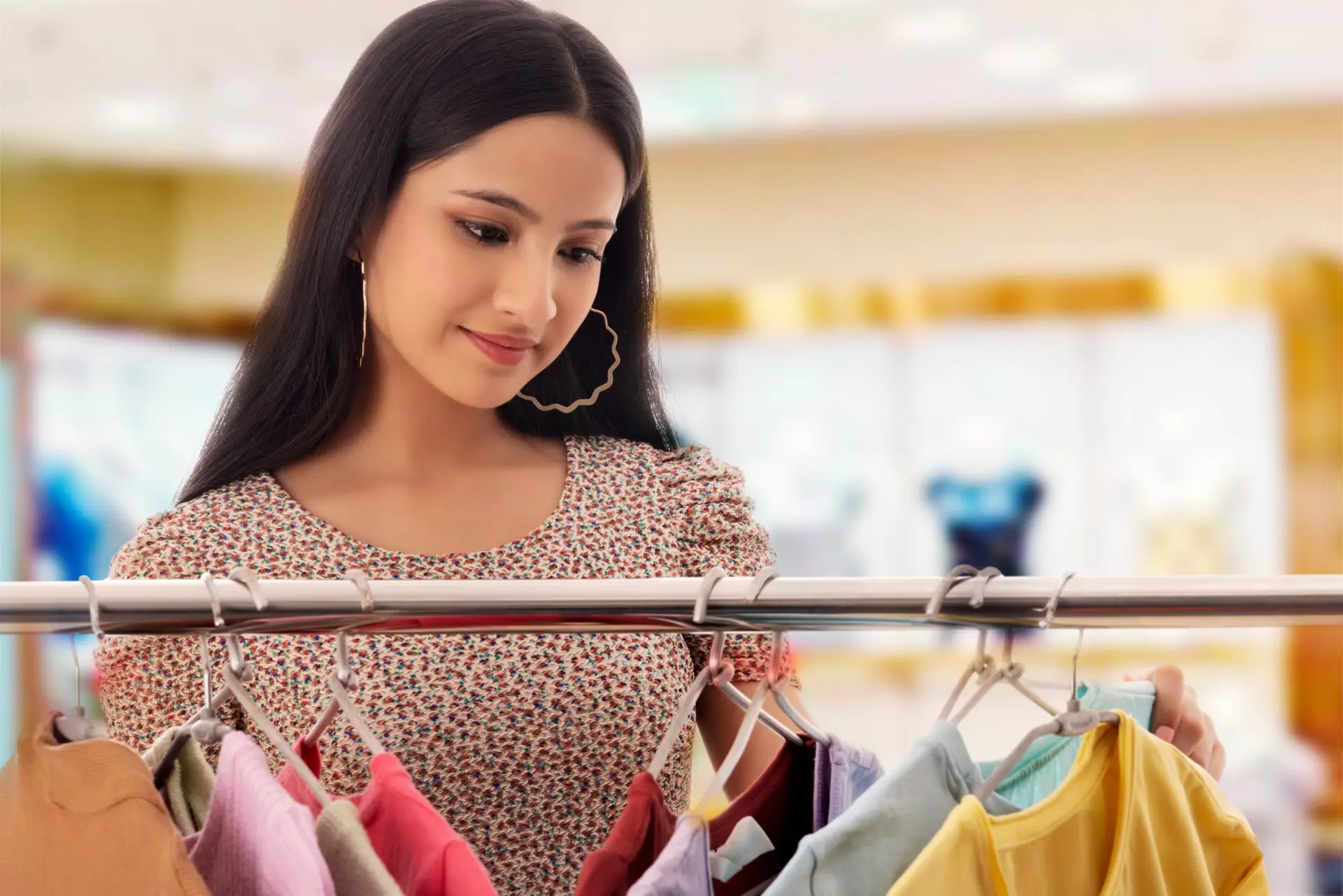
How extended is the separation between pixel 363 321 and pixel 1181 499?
4357 millimetres

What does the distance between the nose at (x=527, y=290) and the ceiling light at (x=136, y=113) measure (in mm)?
3916

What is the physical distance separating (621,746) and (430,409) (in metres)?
0.31

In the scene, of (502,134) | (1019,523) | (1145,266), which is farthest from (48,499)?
(502,134)

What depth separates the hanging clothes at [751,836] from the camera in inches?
26.8

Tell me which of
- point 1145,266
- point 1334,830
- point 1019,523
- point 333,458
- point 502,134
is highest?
point 1145,266

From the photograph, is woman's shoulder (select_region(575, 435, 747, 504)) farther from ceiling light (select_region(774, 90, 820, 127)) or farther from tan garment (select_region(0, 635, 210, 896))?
ceiling light (select_region(774, 90, 820, 127))

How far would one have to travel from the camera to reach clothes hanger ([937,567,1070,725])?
0.70m

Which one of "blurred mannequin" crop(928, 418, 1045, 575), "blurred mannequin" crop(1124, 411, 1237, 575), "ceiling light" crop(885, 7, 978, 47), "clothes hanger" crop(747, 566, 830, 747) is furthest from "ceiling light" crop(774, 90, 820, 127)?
"clothes hanger" crop(747, 566, 830, 747)

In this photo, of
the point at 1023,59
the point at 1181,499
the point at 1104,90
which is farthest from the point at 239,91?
the point at 1181,499

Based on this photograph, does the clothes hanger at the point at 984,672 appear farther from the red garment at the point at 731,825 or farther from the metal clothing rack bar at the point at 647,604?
the red garment at the point at 731,825

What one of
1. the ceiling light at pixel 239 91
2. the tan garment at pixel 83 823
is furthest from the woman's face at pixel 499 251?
the ceiling light at pixel 239 91

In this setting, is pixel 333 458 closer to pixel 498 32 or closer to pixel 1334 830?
pixel 498 32

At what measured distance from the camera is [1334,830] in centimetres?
459

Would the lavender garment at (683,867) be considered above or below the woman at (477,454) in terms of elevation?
below
